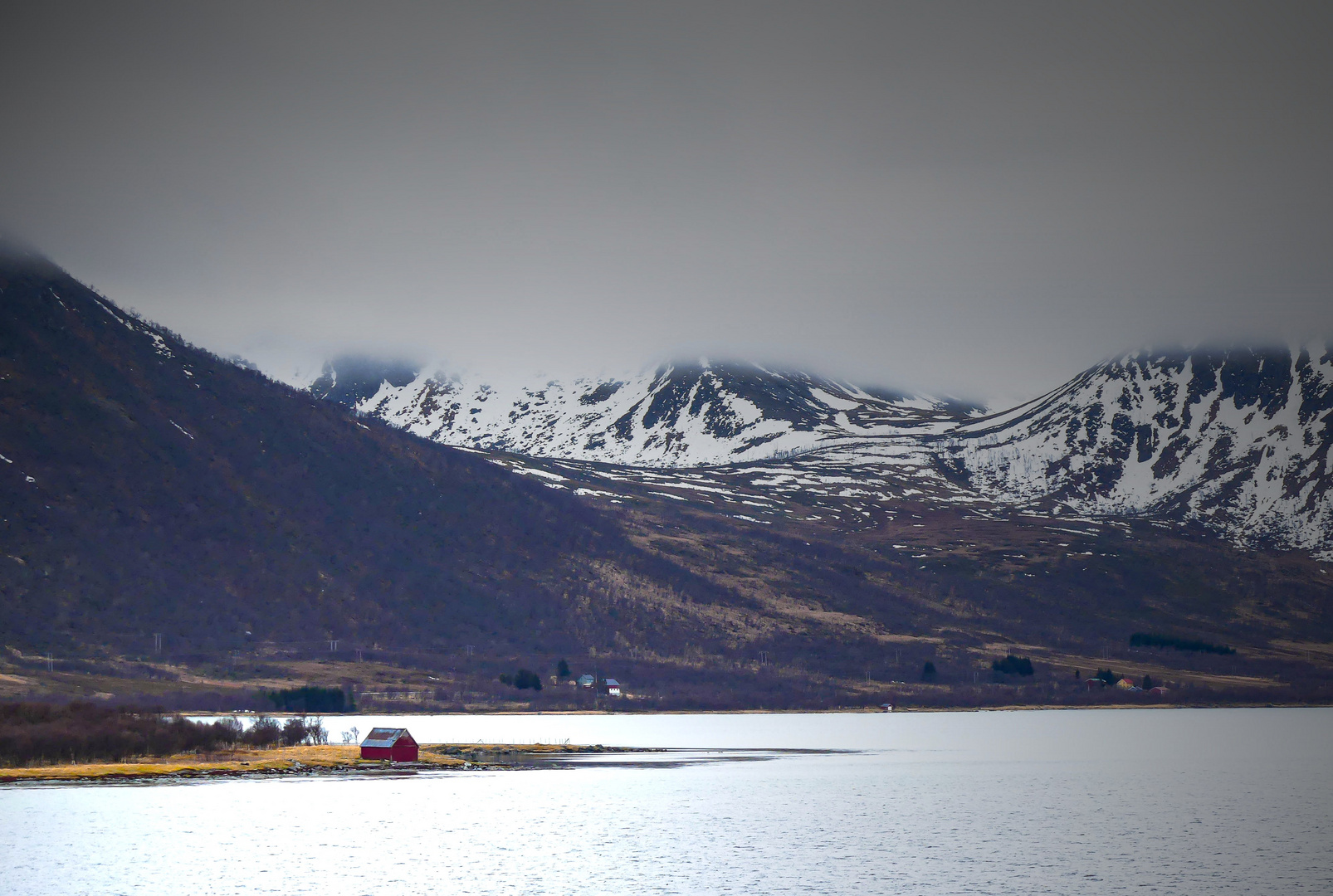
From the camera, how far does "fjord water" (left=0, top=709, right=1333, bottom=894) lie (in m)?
63.3

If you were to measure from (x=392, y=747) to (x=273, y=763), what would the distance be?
1092cm

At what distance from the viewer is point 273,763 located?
108625mm

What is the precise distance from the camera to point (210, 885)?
6209 cm

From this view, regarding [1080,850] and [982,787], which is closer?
[1080,850]

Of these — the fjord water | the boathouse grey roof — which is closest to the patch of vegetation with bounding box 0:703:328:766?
the boathouse grey roof

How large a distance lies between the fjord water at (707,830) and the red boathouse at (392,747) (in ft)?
24.2

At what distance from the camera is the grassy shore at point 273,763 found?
332 ft

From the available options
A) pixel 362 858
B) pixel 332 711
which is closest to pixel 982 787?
pixel 362 858

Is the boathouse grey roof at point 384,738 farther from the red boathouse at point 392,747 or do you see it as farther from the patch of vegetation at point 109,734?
the patch of vegetation at point 109,734

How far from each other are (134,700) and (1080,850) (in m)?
136

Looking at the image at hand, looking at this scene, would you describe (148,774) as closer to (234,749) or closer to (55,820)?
(234,749)

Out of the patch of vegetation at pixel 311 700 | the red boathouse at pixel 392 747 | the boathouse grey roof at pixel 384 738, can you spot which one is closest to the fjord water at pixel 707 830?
the red boathouse at pixel 392 747

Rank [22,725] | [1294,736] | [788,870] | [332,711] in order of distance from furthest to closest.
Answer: [332,711] < [1294,736] < [22,725] < [788,870]

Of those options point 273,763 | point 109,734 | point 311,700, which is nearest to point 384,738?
point 273,763
